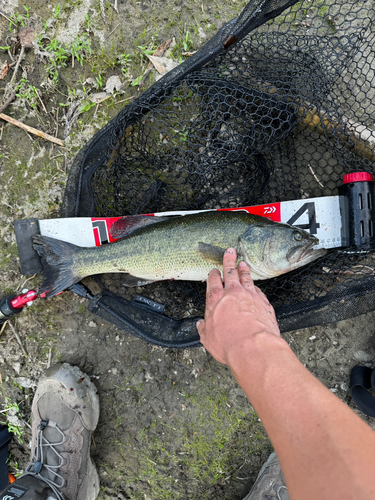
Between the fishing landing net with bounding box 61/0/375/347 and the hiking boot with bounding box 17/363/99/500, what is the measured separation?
988mm

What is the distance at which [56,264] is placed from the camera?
3.07 meters

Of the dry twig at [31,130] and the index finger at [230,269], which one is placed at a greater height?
the dry twig at [31,130]

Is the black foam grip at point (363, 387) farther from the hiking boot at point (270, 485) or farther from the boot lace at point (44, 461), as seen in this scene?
the boot lace at point (44, 461)

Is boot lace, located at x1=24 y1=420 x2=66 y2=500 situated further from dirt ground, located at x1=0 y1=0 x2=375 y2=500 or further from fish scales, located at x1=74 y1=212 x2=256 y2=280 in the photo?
fish scales, located at x1=74 y1=212 x2=256 y2=280

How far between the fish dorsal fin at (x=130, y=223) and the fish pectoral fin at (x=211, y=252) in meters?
0.50

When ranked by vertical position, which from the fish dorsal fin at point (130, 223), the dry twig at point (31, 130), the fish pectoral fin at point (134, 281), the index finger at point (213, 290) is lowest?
the fish pectoral fin at point (134, 281)

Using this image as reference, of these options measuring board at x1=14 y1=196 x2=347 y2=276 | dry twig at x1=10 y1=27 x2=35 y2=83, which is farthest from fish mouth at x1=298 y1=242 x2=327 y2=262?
dry twig at x1=10 y1=27 x2=35 y2=83

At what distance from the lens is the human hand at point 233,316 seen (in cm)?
189

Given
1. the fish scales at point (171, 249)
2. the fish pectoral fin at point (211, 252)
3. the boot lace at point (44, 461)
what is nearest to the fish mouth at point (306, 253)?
the fish scales at point (171, 249)

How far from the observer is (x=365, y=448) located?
125 centimetres

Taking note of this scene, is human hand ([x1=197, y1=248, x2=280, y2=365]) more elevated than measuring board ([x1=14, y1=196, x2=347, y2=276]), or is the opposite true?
measuring board ([x1=14, y1=196, x2=347, y2=276])

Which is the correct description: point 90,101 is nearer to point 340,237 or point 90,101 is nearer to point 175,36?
point 175,36

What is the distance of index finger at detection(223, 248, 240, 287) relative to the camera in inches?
90.4

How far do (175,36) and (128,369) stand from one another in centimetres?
373
